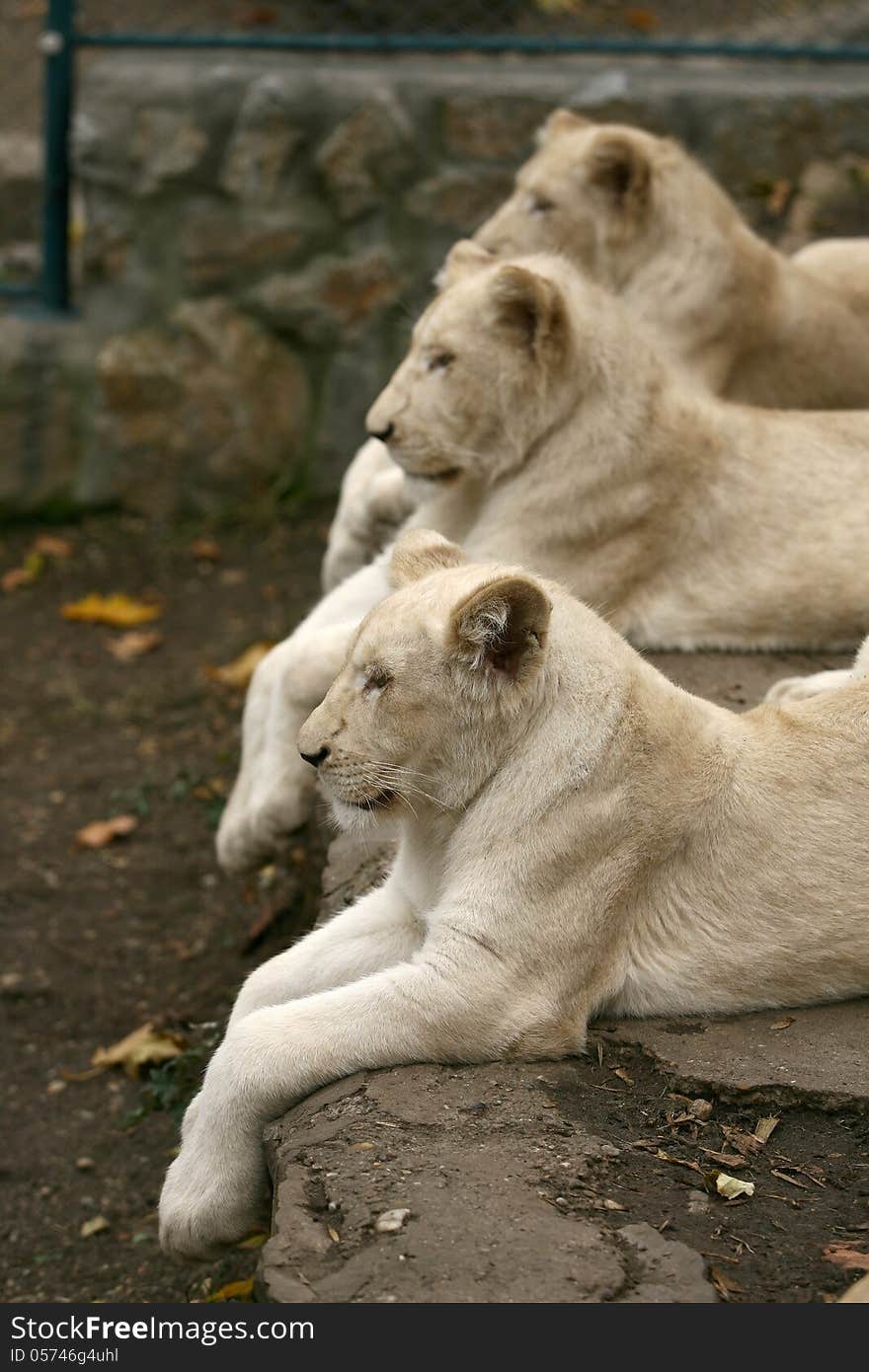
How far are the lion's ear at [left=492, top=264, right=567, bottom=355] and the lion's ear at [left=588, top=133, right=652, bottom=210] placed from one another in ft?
4.96

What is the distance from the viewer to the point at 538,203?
6957 millimetres

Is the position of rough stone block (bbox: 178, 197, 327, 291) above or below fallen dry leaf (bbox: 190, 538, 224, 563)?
above

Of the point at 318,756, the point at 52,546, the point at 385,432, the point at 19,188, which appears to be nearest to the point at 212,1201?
the point at 318,756

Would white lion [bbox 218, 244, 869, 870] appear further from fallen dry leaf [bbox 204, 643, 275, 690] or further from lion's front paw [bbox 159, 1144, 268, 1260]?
fallen dry leaf [bbox 204, 643, 275, 690]

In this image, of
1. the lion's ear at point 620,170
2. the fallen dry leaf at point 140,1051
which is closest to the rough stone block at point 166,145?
the lion's ear at point 620,170

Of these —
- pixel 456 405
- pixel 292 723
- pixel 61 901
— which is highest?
pixel 456 405

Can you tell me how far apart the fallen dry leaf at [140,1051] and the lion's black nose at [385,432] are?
2059mm

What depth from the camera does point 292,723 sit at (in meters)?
5.58

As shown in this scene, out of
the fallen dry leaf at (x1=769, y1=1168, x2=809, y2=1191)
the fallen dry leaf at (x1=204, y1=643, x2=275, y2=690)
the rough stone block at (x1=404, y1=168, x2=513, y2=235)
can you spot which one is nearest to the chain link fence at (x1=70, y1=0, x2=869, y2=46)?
the rough stone block at (x1=404, y1=168, x2=513, y2=235)

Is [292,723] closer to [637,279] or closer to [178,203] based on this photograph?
[637,279]

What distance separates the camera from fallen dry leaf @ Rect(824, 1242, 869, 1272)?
10.8ft

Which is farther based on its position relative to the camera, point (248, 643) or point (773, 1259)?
point (248, 643)

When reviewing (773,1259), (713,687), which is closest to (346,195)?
(713,687)

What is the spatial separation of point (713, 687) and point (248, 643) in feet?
11.9
